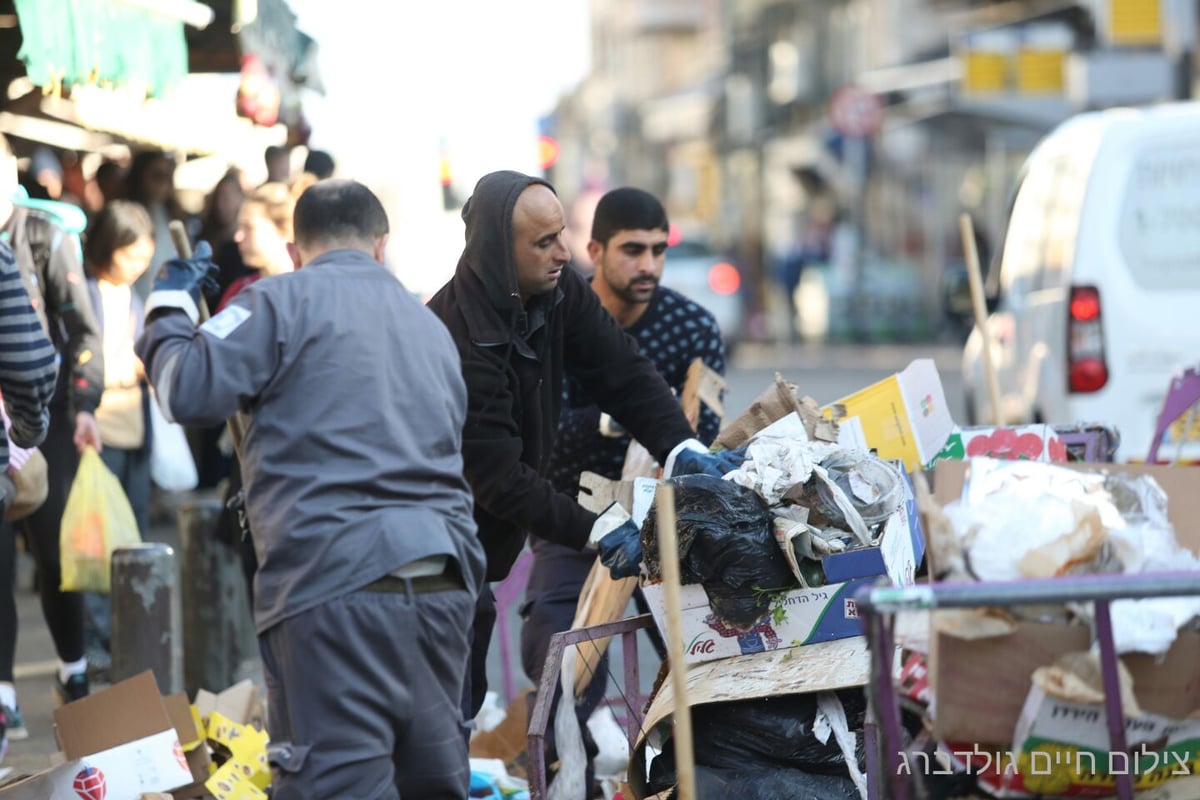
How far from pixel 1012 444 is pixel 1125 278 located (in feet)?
10.3

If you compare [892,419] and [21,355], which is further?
[892,419]

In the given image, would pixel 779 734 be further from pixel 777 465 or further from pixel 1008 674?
pixel 1008 674

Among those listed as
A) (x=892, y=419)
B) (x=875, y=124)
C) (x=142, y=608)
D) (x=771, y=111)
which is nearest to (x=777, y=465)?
(x=892, y=419)

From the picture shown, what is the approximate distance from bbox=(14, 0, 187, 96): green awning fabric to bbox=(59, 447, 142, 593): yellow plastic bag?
1442 millimetres

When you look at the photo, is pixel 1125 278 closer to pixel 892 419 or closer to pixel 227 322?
pixel 892 419

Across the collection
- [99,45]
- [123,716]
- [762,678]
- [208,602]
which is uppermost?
[99,45]

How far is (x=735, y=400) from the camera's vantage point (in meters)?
20.7

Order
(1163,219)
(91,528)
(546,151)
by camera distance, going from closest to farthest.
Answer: (91,528) → (1163,219) → (546,151)

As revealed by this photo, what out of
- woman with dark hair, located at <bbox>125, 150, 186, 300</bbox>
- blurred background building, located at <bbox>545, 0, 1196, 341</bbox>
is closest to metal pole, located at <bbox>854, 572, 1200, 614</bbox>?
blurred background building, located at <bbox>545, 0, 1196, 341</bbox>

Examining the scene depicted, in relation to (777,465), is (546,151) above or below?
above

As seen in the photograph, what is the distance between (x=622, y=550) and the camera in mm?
4555

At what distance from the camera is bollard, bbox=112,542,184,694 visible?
6.55 meters

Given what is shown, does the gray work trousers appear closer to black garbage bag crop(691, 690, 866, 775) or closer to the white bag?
black garbage bag crop(691, 690, 866, 775)

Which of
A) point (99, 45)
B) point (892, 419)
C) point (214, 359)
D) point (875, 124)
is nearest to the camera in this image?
point (214, 359)
